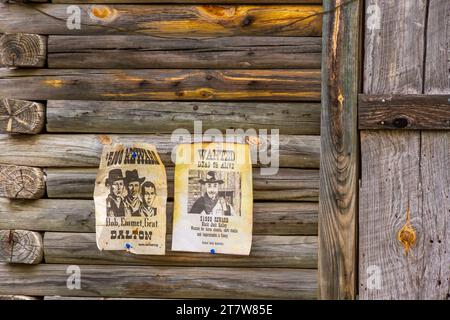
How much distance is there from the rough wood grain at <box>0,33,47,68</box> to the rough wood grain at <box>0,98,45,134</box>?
0.24 meters

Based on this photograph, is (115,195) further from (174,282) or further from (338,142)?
(338,142)

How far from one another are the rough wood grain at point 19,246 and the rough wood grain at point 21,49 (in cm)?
106

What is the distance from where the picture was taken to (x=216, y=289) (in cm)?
477

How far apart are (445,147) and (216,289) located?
64.8 inches

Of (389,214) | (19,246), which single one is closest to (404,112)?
(389,214)

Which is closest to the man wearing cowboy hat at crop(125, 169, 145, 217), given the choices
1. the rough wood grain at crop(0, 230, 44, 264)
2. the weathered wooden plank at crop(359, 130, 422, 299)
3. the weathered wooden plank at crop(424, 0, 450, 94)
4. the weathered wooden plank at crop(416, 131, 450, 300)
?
the rough wood grain at crop(0, 230, 44, 264)

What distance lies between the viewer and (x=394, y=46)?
469 centimetres

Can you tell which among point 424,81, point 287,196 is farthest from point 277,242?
point 424,81

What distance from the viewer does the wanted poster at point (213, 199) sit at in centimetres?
475

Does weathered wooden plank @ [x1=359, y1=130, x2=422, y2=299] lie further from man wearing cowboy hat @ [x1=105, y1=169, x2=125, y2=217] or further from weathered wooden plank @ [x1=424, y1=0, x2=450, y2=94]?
man wearing cowboy hat @ [x1=105, y1=169, x2=125, y2=217]

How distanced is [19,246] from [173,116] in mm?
1263

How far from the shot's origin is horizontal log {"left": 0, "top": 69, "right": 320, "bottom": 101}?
4730mm

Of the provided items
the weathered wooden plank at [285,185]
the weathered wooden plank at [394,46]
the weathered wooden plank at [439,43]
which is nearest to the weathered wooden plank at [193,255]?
the weathered wooden plank at [285,185]

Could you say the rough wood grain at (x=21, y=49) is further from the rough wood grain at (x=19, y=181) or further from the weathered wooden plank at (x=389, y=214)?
the weathered wooden plank at (x=389, y=214)
